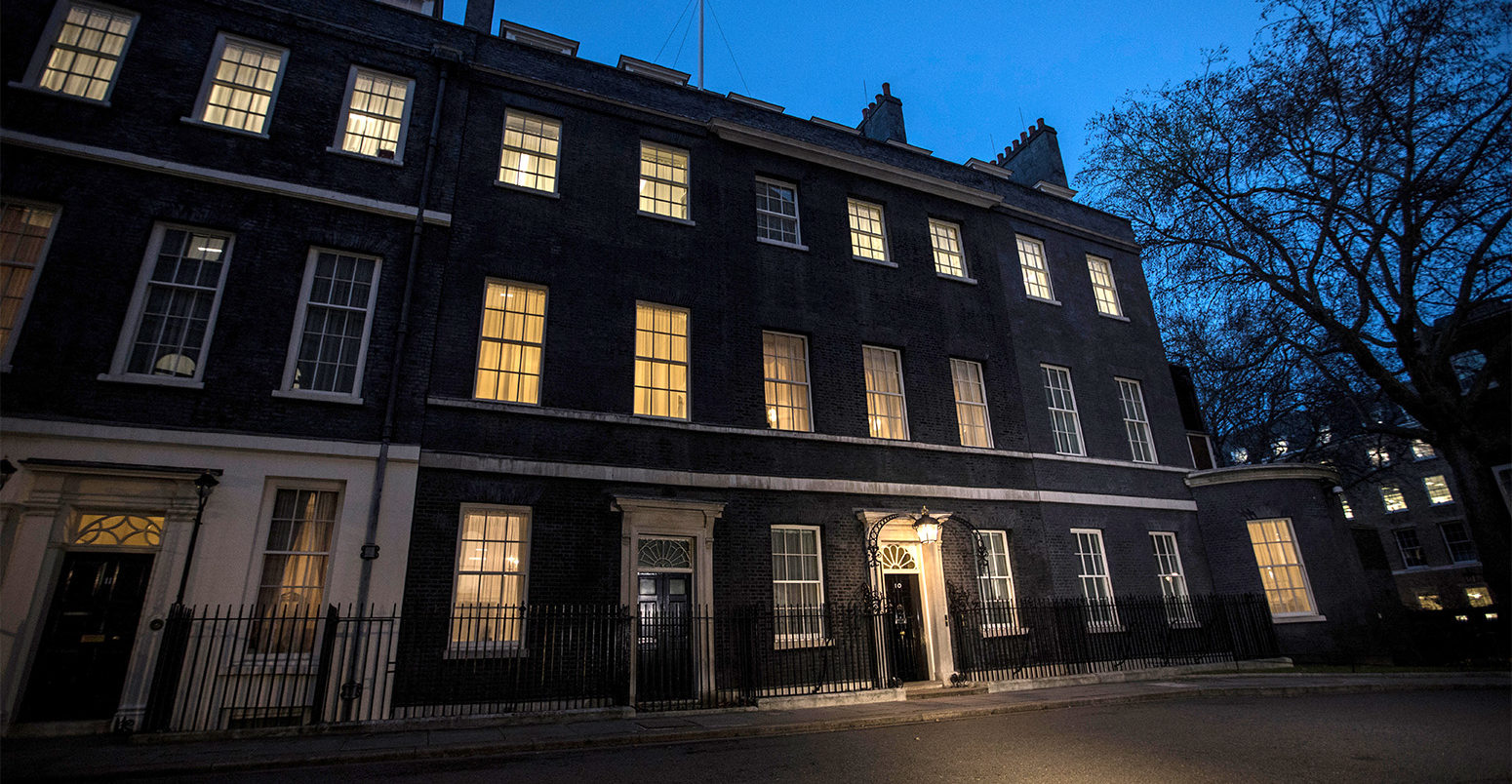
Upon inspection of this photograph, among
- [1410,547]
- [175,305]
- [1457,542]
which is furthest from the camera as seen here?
[1410,547]

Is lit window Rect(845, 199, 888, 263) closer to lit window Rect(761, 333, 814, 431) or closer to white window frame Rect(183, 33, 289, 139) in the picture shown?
lit window Rect(761, 333, 814, 431)

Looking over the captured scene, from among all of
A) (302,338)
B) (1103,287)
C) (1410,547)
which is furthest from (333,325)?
(1410,547)

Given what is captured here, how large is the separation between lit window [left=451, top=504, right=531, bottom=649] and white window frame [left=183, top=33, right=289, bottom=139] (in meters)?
7.70

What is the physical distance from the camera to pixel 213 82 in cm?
1172

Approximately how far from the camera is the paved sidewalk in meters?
6.77

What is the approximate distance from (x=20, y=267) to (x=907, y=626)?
633 inches

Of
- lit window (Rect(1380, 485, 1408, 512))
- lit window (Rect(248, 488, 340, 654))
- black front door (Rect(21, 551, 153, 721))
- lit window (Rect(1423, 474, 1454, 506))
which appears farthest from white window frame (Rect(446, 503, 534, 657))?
lit window (Rect(1380, 485, 1408, 512))

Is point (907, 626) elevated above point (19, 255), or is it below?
below

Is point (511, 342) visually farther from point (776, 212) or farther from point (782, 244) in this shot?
point (776, 212)

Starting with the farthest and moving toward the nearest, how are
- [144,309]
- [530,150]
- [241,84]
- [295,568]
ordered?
[530,150]
[241,84]
[144,309]
[295,568]

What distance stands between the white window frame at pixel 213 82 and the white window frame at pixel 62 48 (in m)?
1.09

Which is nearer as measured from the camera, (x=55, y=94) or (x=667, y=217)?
(x=55, y=94)

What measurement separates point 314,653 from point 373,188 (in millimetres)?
7827

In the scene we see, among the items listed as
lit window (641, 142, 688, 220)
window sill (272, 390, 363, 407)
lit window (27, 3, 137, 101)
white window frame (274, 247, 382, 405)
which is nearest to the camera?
window sill (272, 390, 363, 407)
